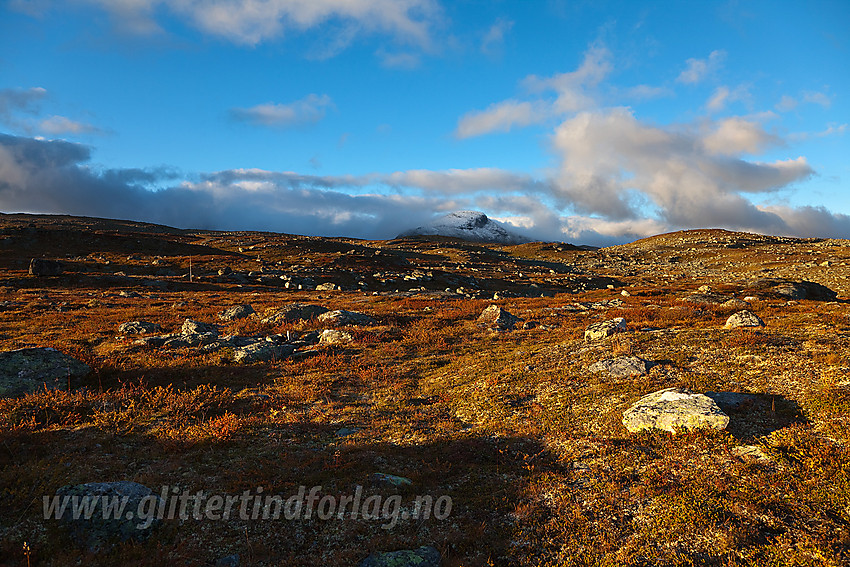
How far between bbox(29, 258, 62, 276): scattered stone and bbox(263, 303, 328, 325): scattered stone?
54.5 meters

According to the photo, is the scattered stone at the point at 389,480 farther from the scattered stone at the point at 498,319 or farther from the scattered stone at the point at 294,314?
the scattered stone at the point at 294,314

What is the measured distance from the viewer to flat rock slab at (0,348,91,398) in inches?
573

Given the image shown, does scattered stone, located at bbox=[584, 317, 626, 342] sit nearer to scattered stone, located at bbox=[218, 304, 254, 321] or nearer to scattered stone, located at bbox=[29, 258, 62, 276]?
scattered stone, located at bbox=[218, 304, 254, 321]

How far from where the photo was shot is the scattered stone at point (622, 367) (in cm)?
1514

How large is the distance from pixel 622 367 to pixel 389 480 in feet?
35.6

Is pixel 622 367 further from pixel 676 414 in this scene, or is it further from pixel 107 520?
pixel 107 520

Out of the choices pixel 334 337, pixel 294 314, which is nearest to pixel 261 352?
pixel 334 337

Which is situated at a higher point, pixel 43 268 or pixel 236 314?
pixel 43 268

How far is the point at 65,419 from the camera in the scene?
1262cm

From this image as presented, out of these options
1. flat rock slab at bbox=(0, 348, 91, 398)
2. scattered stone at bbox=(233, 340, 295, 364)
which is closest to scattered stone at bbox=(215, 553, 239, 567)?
flat rock slab at bbox=(0, 348, 91, 398)

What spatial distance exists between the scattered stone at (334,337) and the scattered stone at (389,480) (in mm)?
15071

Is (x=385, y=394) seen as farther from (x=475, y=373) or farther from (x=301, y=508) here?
(x=301, y=508)

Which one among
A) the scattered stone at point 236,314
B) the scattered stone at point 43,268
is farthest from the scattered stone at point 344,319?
the scattered stone at point 43,268

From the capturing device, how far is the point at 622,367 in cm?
1562
